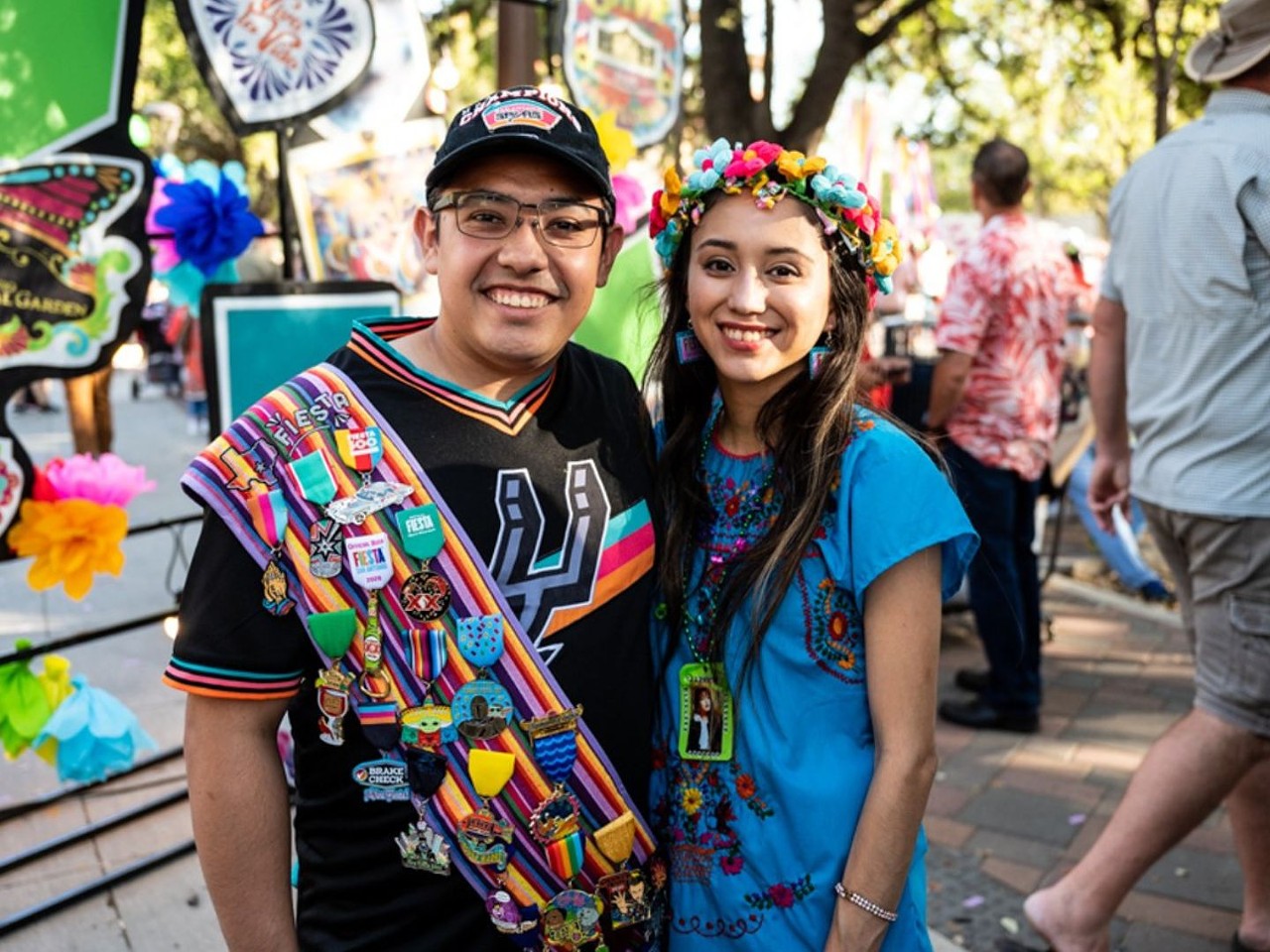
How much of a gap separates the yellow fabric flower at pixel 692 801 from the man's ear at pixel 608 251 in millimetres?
769

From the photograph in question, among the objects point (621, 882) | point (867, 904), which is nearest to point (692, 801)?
point (621, 882)

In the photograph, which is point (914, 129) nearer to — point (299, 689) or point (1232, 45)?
point (1232, 45)

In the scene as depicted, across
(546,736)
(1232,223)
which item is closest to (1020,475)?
(1232,223)

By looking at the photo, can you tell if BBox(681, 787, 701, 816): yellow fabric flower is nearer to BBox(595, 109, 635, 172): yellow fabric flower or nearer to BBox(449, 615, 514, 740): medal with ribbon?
BBox(449, 615, 514, 740): medal with ribbon

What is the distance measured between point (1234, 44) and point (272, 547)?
8.21 ft

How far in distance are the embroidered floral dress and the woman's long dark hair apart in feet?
0.09

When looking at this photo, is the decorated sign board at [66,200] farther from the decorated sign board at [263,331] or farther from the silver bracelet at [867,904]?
the silver bracelet at [867,904]

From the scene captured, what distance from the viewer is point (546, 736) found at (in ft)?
4.89

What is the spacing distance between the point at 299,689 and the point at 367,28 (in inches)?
80.5

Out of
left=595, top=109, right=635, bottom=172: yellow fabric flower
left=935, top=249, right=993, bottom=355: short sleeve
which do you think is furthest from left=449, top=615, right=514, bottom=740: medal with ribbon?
left=935, top=249, right=993, bottom=355: short sleeve

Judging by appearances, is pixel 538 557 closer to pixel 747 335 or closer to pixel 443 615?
pixel 443 615

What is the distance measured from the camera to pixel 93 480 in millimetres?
2686

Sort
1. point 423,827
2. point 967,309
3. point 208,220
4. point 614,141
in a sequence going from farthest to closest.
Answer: point 967,309 < point 614,141 < point 208,220 < point 423,827

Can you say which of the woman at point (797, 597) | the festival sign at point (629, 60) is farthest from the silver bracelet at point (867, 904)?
the festival sign at point (629, 60)
